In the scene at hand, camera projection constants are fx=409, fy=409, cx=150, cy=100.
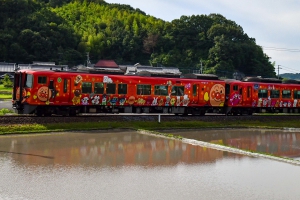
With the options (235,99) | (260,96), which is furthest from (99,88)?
(260,96)

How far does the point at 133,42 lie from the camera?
273 feet

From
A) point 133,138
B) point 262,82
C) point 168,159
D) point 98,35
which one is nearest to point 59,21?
point 98,35

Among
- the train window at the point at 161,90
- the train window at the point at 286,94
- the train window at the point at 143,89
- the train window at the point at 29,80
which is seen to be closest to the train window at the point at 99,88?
the train window at the point at 143,89

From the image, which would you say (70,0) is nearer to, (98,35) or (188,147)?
(98,35)

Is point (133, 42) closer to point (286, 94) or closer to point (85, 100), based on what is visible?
point (286, 94)

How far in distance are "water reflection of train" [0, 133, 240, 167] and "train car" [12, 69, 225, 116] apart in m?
4.41

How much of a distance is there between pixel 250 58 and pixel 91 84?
6177 centimetres

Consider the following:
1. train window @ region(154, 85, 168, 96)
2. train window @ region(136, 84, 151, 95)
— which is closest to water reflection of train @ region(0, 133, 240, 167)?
train window @ region(136, 84, 151, 95)

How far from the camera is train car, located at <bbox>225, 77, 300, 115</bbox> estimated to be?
1241 inches

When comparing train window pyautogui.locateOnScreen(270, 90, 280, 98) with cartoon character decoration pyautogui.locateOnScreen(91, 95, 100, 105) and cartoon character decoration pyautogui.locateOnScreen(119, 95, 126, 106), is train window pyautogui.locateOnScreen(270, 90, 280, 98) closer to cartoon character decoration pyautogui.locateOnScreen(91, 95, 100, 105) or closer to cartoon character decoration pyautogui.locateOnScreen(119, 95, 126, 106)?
cartoon character decoration pyautogui.locateOnScreen(119, 95, 126, 106)

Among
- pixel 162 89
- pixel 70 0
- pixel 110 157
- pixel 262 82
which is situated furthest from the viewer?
pixel 70 0

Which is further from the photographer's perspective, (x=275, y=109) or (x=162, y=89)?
(x=275, y=109)

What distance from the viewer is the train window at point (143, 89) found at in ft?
88.1

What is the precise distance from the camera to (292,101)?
35062 mm
